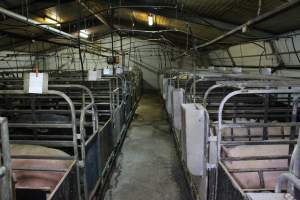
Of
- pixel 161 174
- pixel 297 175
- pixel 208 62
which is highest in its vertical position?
pixel 208 62

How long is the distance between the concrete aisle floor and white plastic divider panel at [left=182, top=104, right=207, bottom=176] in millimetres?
918

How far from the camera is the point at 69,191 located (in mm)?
1821

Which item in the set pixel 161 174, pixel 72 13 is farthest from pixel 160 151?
pixel 72 13

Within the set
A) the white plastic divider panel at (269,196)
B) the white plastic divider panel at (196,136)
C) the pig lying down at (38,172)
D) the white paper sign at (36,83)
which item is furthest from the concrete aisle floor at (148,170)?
the white plastic divider panel at (269,196)

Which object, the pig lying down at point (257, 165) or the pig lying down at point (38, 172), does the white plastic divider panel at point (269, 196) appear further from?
the pig lying down at point (38, 172)

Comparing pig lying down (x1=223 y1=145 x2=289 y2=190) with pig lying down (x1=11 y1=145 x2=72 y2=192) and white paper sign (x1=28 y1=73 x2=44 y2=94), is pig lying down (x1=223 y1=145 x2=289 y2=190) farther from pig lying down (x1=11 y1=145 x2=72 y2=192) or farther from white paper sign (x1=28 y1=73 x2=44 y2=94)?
white paper sign (x1=28 y1=73 x2=44 y2=94)

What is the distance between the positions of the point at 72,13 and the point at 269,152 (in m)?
7.22

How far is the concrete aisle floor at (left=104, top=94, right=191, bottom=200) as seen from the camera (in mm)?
3010

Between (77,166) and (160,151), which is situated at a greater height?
(77,166)

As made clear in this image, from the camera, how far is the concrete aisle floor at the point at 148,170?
301 cm

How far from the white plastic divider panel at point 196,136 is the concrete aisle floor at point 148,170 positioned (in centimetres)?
92

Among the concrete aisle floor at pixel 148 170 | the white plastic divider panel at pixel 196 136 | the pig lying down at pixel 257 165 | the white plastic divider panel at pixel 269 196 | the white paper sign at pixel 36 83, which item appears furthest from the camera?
the concrete aisle floor at pixel 148 170

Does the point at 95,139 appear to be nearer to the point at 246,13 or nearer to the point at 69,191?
the point at 69,191

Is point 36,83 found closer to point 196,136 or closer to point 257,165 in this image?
point 196,136
